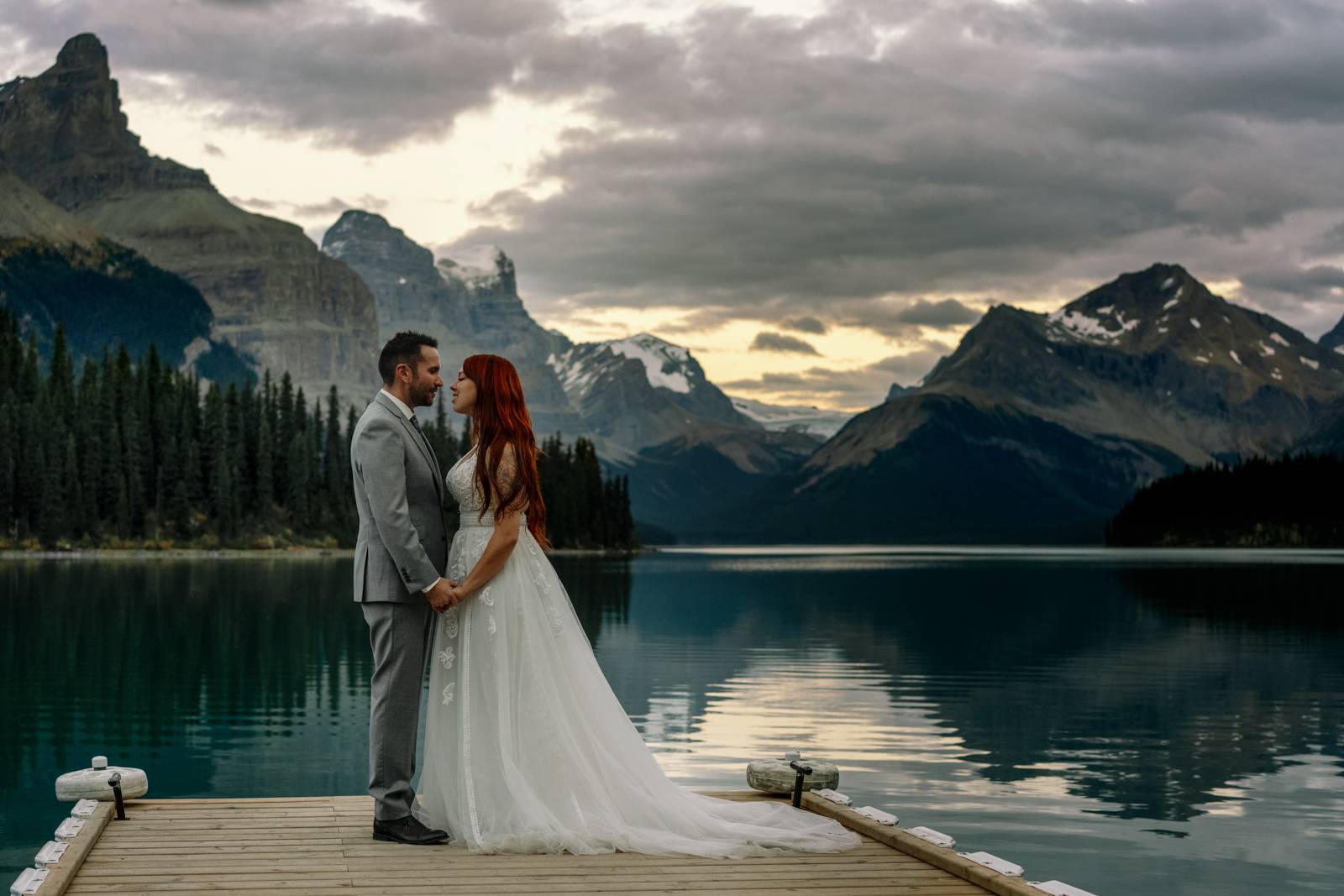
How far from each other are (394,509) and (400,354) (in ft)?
5.07

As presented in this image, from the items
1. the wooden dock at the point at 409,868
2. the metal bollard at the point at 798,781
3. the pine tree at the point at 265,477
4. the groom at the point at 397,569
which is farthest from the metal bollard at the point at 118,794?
the pine tree at the point at 265,477

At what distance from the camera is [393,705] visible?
12453 millimetres

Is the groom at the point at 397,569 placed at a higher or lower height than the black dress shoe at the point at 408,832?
higher

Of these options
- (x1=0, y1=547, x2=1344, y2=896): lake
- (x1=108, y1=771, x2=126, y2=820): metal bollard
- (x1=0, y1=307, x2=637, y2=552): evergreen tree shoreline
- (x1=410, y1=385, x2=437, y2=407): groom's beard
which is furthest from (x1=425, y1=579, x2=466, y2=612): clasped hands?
(x1=0, y1=307, x2=637, y2=552): evergreen tree shoreline

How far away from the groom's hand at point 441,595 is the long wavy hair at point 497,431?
795 mm

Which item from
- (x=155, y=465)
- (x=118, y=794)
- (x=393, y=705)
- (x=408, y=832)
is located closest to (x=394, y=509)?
(x=393, y=705)

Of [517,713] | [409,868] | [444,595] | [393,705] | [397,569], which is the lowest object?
[409,868]

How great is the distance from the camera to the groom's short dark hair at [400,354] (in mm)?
12820

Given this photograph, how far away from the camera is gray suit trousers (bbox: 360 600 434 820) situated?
12.3 m

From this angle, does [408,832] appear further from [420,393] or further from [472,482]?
[420,393]

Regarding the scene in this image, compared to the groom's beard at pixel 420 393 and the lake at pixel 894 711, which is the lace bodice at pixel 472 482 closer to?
the groom's beard at pixel 420 393

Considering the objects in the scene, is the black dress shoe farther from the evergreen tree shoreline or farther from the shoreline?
the shoreline

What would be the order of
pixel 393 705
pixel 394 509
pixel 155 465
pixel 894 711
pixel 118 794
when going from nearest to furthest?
pixel 394 509
pixel 393 705
pixel 118 794
pixel 894 711
pixel 155 465

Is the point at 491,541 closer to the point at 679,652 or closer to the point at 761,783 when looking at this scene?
the point at 761,783
